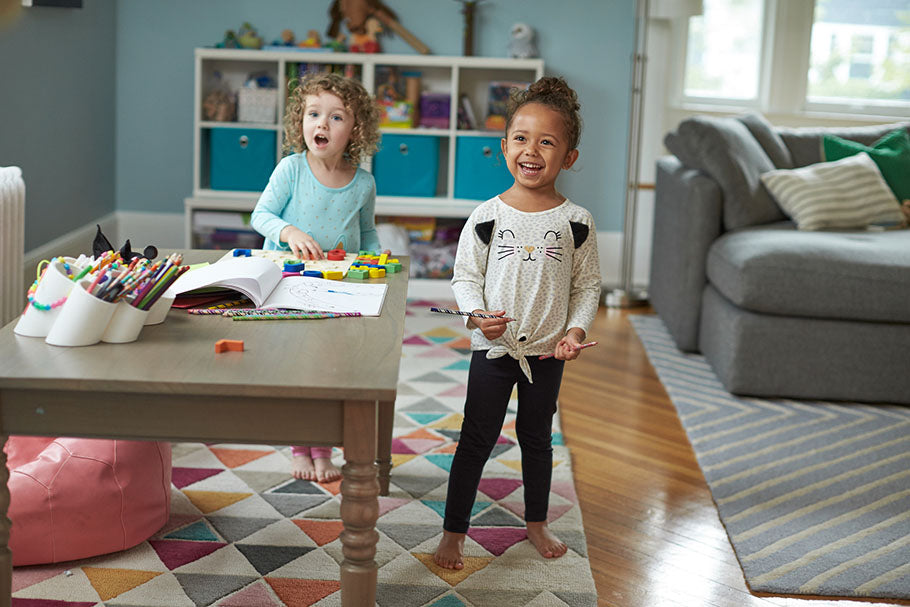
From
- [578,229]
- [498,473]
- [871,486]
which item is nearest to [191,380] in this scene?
[578,229]

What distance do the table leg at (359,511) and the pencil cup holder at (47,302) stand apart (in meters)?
0.45

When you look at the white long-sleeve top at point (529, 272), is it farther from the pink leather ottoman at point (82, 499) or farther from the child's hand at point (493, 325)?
the pink leather ottoman at point (82, 499)

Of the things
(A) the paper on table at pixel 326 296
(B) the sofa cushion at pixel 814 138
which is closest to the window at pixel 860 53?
(B) the sofa cushion at pixel 814 138

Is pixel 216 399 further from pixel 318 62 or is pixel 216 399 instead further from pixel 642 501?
pixel 318 62

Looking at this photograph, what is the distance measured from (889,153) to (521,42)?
62.3 inches

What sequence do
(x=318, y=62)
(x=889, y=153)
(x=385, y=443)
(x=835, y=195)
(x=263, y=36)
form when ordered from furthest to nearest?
1. (x=263, y=36)
2. (x=318, y=62)
3. (x=889, y=153)
4. (x=835, y=195)
5. (x=385, y=443)

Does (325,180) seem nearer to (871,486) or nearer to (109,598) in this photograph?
(109,598)

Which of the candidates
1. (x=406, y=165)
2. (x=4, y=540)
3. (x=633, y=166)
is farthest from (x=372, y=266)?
(x=633, y=166)

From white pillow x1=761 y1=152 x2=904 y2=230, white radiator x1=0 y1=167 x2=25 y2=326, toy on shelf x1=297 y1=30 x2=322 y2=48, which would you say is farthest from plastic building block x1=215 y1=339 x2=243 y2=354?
toy on shelf x1=297 y1=30 x2=322 y2=48

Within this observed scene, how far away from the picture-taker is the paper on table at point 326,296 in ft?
5.13

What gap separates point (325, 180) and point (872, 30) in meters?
3.31

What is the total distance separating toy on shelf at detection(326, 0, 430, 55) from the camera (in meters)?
4.20

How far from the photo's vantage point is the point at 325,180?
217 centimetres

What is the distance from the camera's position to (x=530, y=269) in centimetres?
170
